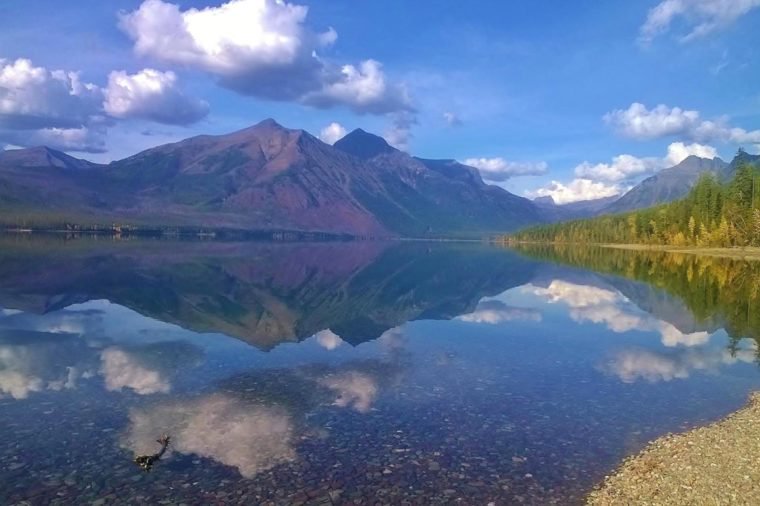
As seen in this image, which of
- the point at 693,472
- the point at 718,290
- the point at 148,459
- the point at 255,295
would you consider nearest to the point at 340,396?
the point at 148,459

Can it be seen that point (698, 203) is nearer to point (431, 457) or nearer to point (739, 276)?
point (739, 276)

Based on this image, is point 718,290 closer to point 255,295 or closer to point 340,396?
point 255,295

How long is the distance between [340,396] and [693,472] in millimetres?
17267

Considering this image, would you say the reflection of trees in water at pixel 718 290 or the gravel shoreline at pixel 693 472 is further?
the reflection of trees in water at pixel 718 290

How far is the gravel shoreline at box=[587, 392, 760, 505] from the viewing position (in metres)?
17.7

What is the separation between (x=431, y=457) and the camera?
22.3m

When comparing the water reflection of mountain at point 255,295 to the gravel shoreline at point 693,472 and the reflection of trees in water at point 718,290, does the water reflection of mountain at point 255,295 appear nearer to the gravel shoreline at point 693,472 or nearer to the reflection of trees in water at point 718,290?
the reflection of trees in water at point 718,290

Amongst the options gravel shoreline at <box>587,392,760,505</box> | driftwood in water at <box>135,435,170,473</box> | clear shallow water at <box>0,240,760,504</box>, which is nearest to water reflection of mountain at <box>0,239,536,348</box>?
clear shallow water at <box>0,240,760,504</box>

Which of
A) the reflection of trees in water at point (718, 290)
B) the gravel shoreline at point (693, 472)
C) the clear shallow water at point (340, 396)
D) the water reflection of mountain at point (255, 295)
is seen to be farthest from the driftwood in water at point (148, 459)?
the reflection of trees in water at point (718, 290)

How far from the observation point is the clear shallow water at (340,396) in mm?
19922

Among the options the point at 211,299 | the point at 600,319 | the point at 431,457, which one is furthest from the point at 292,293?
the point at 431,457

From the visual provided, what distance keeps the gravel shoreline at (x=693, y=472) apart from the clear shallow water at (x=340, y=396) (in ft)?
4.09

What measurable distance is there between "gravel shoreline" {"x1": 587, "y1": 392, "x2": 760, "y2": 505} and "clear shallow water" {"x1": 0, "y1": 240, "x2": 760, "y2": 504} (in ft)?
4.09

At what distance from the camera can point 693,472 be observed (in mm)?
19609
